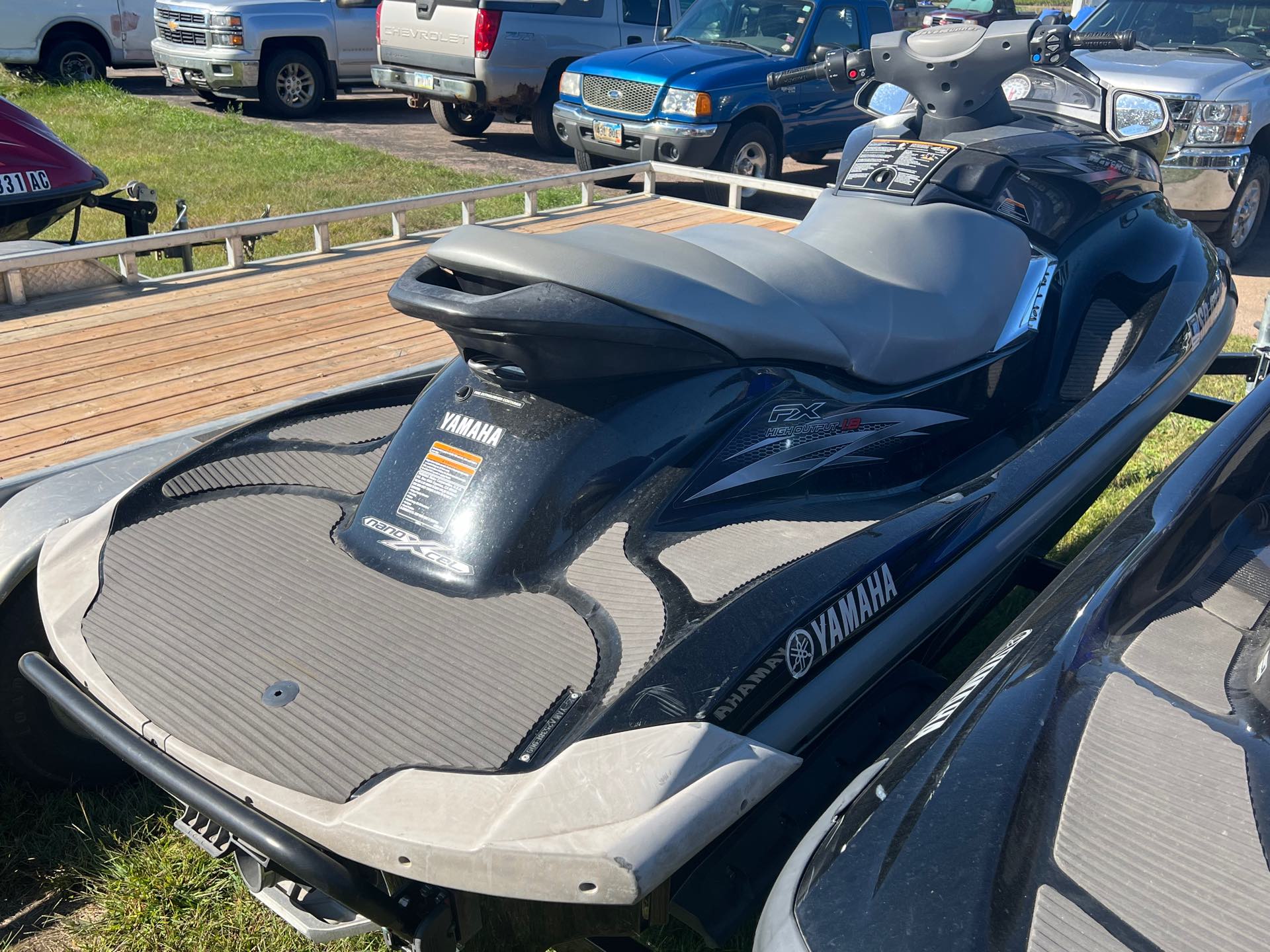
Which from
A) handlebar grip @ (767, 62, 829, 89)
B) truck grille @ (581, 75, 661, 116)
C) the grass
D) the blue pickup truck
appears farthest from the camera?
truck grille @ (581, 75, 661, 116)

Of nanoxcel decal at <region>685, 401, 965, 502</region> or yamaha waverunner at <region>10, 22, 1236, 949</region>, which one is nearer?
yamaha waverunner at <region>10, 22, 1236, 949</region>

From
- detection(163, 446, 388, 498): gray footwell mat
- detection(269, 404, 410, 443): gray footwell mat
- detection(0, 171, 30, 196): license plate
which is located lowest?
detection(163, 446, 388, 498): gray footwell mat

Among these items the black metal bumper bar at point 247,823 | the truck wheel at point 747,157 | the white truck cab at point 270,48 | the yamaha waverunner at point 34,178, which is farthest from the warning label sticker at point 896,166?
the white truck cab at point 270,48

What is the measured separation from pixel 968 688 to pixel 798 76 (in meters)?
2.42

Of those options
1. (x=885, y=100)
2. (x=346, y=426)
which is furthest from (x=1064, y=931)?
(x=885, y=100)

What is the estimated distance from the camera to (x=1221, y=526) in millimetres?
2344

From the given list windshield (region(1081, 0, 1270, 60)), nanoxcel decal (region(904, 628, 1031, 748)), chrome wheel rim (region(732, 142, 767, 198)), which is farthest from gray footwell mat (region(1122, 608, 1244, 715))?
chrome wheel rim (region(732, 142, 767, 198))

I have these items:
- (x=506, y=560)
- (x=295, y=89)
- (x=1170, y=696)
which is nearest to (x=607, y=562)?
(x=506, y=560)

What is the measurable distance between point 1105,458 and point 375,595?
5.78 feet

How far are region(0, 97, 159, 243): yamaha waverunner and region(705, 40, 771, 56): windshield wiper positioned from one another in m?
5.61

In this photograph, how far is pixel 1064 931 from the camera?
128 centimetres

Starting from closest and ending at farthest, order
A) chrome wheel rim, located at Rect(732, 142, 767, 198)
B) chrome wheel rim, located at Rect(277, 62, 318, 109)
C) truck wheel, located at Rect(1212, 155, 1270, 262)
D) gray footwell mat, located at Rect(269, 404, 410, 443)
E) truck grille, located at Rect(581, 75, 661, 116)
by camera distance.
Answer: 1. gray footwell mat, located at Rect(269, 404, 410, 443)
2. truck wheel, located at Rect(1212, 155, 1270, 262)
3. truck grille, located at Rect(581, 75, 661, 116)
4. chrome wheel rim, located at Rect(732, 142, 767, 198)
5. chrome wheel rim, located at Rect(277, 62, 318, 109)

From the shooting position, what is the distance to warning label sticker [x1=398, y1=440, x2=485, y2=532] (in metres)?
2.23

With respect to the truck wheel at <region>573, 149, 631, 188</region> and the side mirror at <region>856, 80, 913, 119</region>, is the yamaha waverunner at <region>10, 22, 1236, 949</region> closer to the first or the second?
the side mirror at <region>856, 80, 913, 119</region>
